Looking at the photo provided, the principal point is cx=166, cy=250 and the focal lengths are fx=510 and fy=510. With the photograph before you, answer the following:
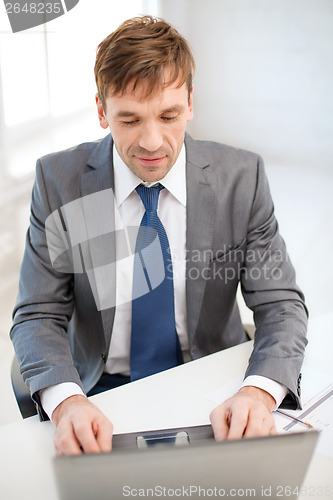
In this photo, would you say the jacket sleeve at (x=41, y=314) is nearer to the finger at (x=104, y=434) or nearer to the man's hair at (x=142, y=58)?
the finger at (x=104, y=434)

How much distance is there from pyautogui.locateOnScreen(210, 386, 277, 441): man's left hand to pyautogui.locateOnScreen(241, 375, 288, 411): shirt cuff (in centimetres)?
6

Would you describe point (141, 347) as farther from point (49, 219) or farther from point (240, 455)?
point (240, 455)

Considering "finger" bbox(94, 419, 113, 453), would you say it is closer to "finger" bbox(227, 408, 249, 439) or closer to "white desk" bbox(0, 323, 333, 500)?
"white desk" bbox(0, 323, 333, 500)

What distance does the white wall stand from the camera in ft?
15.6

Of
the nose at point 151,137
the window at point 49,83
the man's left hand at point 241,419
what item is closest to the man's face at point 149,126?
the nose at point 151,137

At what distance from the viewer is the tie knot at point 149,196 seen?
5.19ft

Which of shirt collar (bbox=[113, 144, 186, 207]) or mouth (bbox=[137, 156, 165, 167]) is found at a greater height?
mouth (bbox=[137, 156, 165, 167])

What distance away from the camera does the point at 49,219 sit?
1.61 metres

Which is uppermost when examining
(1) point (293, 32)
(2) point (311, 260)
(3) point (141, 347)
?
(1) point (293, 32)

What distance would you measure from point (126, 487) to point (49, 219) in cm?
102

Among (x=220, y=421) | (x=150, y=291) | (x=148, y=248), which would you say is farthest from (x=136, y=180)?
(x=220, y=421)

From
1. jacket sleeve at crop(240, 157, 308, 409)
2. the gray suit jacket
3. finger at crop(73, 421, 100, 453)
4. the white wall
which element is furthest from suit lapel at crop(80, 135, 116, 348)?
the white wall

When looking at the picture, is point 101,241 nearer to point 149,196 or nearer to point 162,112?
point 149,196

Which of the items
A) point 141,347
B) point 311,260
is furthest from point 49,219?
point 311,260
